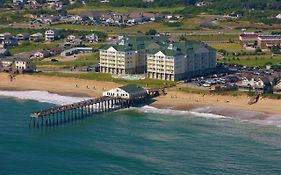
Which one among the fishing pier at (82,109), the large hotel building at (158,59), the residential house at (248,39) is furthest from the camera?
the residential house at (248,39)

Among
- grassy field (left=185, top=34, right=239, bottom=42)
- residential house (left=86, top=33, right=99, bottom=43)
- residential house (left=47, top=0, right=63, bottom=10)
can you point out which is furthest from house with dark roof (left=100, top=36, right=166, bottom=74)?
residential house (left=47, top=0, right=63, bottom=10)

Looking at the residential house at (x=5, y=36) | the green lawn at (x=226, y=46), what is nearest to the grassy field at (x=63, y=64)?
the residential house at (x=5, y=36)

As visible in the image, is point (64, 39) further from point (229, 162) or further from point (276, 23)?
point (229, 162)

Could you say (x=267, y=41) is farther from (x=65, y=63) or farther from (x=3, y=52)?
(x=3, y=52)

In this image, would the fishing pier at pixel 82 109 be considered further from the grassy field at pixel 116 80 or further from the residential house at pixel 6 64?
the residential house at pixel 6 64

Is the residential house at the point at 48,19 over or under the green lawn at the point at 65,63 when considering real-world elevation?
over

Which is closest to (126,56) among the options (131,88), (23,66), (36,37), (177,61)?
(177,61)

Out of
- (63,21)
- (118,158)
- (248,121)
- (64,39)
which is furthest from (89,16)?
(118,158)
